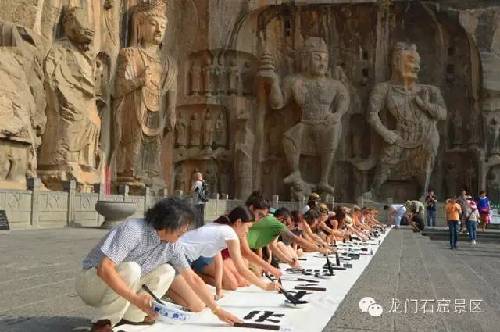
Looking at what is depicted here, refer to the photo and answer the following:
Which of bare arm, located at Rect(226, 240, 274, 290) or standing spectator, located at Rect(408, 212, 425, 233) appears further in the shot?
standing spectator, located at Rect(408, 212, 425, 233)

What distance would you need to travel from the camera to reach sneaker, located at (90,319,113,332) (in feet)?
10.6

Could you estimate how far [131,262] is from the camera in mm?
3289

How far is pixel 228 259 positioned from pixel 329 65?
1760cm

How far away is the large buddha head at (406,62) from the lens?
67.0 ft

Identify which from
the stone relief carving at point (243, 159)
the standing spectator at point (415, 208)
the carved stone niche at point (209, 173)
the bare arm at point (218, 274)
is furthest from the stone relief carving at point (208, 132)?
the bare arm at point (218, 274)

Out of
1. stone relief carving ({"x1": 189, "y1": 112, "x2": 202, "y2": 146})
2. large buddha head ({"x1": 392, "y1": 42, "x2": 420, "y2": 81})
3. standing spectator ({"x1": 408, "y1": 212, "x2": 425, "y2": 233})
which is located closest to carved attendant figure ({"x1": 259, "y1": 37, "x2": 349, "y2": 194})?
large buddha head ({"x1": 392, "y1": 42, "x2": 420, "y2": 81})

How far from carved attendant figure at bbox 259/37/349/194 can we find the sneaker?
1705cm

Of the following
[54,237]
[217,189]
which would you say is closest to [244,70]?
[217,189]

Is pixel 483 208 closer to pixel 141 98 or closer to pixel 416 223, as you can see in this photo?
→ pixel 416 223

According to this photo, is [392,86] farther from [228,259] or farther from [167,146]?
[228,259]

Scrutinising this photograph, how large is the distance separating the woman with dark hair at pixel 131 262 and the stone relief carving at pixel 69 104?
10.3 m

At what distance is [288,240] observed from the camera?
6.82 m

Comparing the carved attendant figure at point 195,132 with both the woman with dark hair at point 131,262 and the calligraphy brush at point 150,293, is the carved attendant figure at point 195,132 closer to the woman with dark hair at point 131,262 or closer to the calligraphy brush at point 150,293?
the woman with dark hair at point 131,262

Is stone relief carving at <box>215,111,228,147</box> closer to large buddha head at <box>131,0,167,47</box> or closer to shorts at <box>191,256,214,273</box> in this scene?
large buddha head at <box>131,0,167,47</box>
